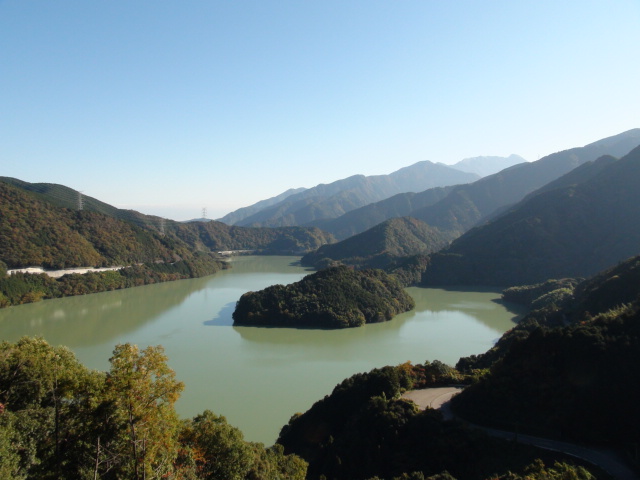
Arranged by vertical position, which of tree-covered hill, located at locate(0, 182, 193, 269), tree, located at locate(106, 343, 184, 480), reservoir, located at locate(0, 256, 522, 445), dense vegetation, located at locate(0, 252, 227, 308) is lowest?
reservoir, located at locate(0, 256, 522, 445)

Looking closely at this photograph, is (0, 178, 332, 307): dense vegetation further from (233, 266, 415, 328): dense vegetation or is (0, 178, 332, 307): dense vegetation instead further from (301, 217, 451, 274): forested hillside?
(233, 266, 415, 328): dense vegetation

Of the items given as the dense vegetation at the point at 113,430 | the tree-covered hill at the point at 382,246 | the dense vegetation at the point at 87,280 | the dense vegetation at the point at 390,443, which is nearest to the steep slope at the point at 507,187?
the tree-covered hill at the point at 382,246

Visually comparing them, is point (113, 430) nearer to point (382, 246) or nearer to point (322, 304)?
point (322, 304)

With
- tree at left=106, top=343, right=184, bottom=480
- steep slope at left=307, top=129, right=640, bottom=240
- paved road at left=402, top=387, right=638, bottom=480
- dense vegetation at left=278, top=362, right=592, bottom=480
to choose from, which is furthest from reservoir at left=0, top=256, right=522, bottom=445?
steep slope at left=307, top=129, right=640, bottom=240

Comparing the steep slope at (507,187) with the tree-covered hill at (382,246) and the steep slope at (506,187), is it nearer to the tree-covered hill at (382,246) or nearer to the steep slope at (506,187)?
the steep slope at (506,187)

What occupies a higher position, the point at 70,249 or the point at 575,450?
the point at 70,249

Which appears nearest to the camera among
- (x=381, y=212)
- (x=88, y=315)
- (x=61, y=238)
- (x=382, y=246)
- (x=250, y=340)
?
(x=250, y=340)

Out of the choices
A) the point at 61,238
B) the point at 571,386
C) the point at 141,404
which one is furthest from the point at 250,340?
the point at 61,238
